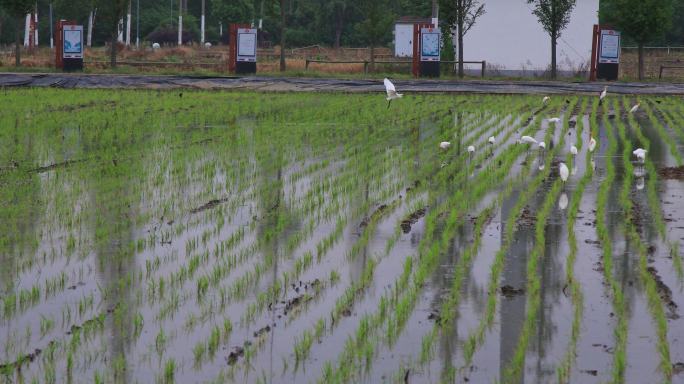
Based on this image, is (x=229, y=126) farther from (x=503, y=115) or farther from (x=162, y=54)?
(x=162, y=54)

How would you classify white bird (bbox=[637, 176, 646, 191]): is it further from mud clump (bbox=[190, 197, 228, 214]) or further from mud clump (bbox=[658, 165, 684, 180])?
mud clump (bbox=[190, 197, 228, 214])

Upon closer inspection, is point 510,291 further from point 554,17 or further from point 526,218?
point 554,17

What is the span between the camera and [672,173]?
15117 millimetres

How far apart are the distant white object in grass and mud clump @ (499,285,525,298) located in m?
3.88

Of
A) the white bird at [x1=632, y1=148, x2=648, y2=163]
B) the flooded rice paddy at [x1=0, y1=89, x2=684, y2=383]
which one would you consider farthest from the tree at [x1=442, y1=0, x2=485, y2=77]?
the white bird at [x1=632, y1=148, x2=648, y2=163]

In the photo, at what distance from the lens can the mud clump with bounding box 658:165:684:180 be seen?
581 inches

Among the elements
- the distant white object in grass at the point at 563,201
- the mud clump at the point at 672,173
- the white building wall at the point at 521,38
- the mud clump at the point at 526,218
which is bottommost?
the mud clump at the point at 526,218

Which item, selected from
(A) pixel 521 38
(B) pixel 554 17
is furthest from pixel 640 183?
(A) pixel 521 38

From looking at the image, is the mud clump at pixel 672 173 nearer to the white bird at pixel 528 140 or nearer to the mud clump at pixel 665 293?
the white bird at pixel 528 140

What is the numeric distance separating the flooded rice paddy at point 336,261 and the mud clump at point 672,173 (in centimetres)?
3

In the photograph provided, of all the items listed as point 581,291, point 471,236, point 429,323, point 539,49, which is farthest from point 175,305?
point 539,49

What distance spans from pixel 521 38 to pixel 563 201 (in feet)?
127

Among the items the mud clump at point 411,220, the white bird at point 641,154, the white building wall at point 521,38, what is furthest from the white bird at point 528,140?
the white building wall at point 521,38

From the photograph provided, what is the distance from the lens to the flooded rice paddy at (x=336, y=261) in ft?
21.5
